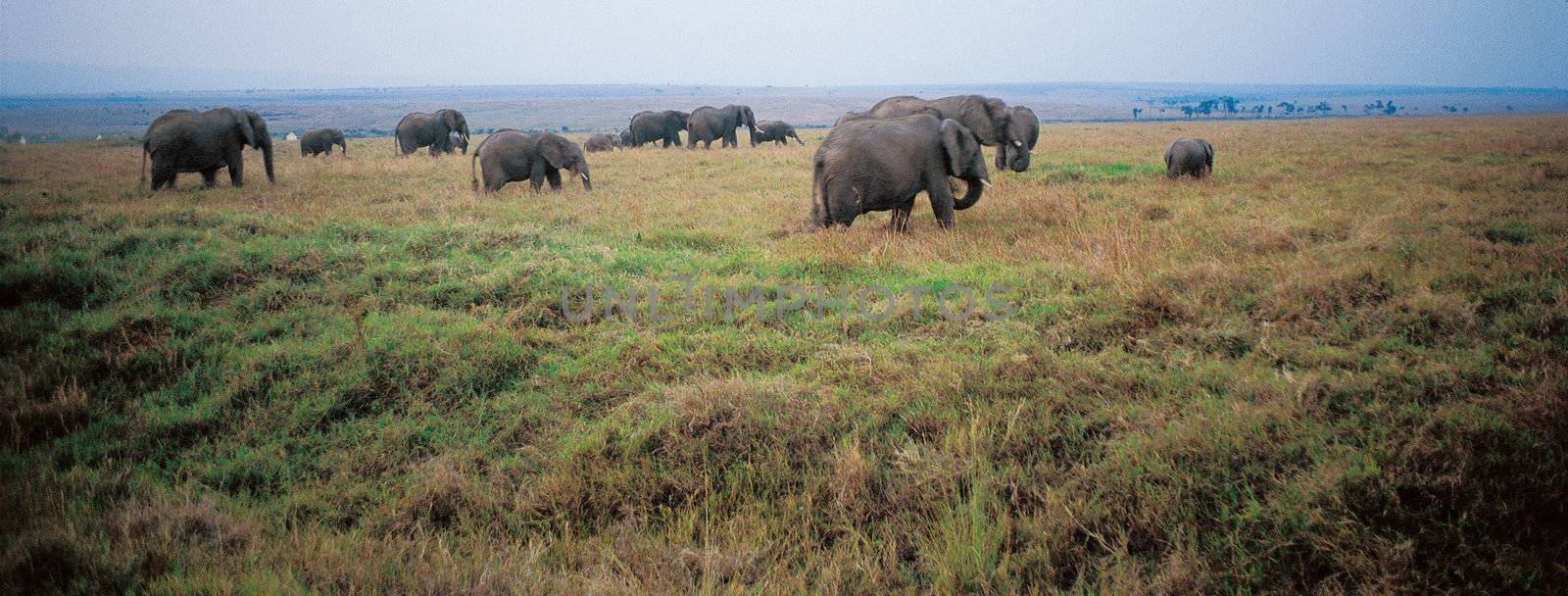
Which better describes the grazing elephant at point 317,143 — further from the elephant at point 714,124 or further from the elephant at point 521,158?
the elephant at point 521,158

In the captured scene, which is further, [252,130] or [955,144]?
[252,130]

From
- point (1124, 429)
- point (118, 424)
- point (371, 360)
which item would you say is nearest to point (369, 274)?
point (371, 360)

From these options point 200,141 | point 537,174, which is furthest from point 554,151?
point 200,141

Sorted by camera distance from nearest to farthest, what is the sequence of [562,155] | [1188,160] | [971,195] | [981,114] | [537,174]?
[971,195]
[1188,160]
[537,174]
[562,155]
[981,114]

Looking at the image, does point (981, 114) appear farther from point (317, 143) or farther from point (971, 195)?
point (317, 143)

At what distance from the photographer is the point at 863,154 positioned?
336 inches

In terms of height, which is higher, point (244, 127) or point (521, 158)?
point (244, 127)

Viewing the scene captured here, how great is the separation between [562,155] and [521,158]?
792mm

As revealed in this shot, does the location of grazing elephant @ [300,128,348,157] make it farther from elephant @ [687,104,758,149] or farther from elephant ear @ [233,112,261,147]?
elephant ear @ [233,112,261,147]

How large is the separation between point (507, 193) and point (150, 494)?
10.8 meters

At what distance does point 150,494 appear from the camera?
11.3ft

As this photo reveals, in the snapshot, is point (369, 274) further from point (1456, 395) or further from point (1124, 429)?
point (1456, 395)

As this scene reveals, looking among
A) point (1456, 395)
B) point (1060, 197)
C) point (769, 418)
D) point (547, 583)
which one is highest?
point (1060, 197)

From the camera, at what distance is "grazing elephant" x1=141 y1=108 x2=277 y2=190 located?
11969 millimetres
